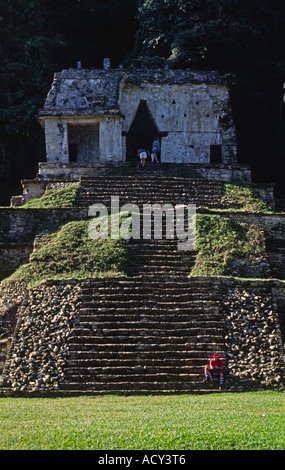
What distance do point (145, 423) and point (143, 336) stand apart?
425cm

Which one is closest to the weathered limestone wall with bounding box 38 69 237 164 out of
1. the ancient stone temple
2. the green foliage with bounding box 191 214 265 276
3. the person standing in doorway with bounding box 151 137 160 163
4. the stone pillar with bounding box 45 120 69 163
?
the ancient stone temple

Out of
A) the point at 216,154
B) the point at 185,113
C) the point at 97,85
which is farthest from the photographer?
the point at 216,154

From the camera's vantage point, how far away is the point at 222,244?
16359 mm

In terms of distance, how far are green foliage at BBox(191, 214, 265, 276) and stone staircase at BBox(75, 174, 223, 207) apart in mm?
1855

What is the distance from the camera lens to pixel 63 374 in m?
12.5

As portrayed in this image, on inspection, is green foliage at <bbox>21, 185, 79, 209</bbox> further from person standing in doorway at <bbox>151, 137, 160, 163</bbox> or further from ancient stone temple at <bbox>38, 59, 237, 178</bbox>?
ancient stone temple at <bbox>38, 59, 237, 178</bbox>

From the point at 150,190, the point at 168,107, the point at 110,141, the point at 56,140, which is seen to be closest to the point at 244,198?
the point at 150,190

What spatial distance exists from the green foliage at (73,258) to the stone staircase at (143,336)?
89cm

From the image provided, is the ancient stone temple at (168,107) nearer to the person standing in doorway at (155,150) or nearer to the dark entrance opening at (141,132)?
the person standing in doorway at (155,150)

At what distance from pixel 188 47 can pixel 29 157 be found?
7.56m

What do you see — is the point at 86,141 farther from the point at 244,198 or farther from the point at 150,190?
the point at 244,198

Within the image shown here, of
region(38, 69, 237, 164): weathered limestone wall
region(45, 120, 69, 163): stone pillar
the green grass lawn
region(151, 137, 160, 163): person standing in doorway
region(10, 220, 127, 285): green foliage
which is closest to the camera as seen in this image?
the green grass lawn

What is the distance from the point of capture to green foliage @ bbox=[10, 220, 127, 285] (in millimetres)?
15336
